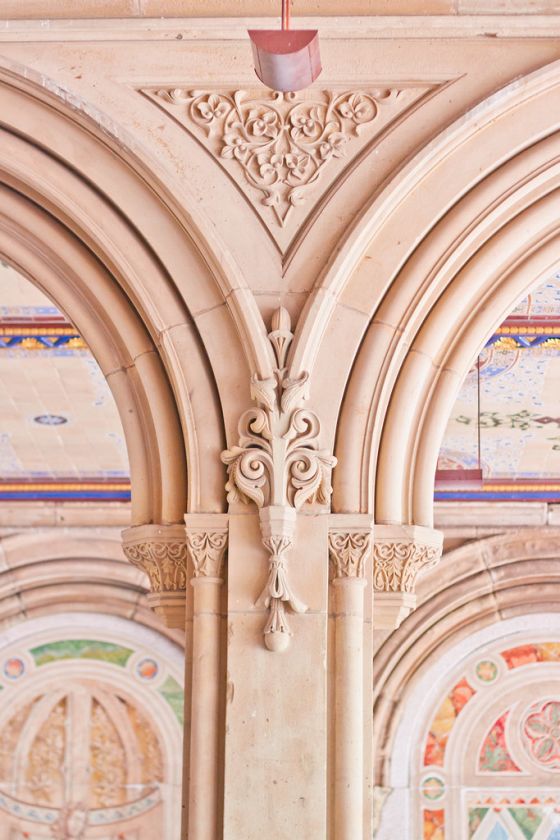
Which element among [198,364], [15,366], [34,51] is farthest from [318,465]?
[15,366]

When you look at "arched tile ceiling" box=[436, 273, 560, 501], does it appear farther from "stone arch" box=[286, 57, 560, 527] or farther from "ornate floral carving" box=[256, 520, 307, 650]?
"ornate floral carving" box=[256, 520, 307, 650]

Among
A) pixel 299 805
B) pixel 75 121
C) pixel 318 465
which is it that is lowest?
pixel 299 805

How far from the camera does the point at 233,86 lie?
14.0 feet

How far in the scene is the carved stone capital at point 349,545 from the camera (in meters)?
4.00

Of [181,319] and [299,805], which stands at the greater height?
[181,319]

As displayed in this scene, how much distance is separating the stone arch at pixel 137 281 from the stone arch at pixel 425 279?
273mm

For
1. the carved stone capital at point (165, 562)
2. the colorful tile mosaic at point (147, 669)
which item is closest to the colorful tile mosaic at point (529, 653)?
the colorful tile mosaic at point (147, 669)

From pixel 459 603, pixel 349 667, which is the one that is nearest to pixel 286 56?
pixel 349 667

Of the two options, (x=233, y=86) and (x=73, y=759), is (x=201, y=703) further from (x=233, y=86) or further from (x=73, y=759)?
(x=73, y=759)

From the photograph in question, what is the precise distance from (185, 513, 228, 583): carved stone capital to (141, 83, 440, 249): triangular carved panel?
32.6 inches

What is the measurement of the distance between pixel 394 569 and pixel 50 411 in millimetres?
4138

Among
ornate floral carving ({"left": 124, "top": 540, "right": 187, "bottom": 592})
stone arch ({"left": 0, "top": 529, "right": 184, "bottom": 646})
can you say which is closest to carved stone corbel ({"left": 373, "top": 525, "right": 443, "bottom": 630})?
ornate floral carving ({"left": 124, "top": 540, "right": 187, "bottom": 592})

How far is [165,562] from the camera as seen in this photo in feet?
13.6

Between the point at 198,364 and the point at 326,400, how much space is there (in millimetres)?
377
